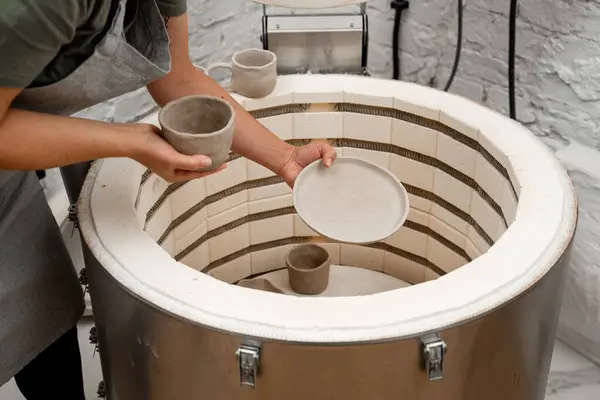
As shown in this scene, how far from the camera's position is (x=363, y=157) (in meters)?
1.38

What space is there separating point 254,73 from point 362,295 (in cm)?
45

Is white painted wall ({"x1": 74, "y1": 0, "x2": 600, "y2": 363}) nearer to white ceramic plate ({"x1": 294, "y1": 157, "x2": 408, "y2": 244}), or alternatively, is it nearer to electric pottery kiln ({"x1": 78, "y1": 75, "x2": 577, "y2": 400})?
electric pottery kiln ({"x1": 78, "y1": 75, "x2": 577, "y2": 400})

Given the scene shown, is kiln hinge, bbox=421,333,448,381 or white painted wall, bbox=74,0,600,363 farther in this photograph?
white painted wall, bbox=74,0,600,363

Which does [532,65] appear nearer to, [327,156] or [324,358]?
[327,156]

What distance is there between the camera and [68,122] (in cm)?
84

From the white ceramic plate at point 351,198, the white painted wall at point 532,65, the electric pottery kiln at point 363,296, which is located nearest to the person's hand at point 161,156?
the electric pottery kiln at point 363,296

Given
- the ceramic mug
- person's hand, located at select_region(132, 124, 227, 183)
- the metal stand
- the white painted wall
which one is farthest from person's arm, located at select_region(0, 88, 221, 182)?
the white painted wall

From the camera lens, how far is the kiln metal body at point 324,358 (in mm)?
827

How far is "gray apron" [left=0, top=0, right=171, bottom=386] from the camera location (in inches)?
34.4

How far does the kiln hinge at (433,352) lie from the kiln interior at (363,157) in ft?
1.32

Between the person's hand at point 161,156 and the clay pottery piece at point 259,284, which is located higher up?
the person's hand at point 161,156

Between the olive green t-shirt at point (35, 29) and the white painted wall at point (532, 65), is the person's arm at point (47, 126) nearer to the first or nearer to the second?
the olive green t-shirt at point (35, 29)

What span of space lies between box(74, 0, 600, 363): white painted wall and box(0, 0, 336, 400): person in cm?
60

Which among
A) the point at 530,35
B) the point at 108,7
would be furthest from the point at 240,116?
the point at 530,35
